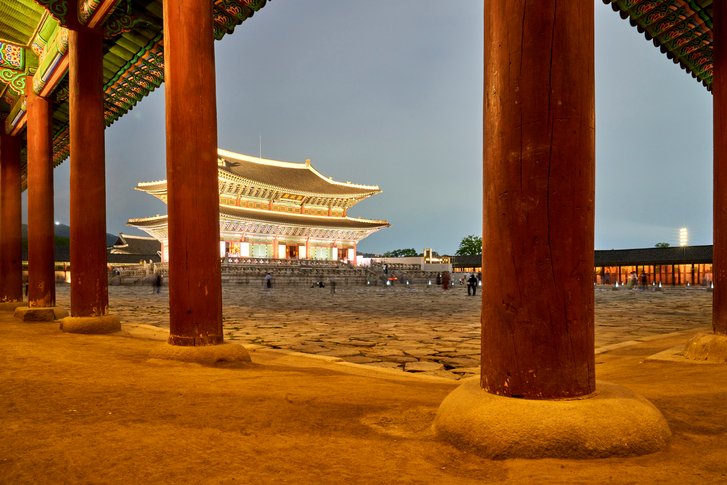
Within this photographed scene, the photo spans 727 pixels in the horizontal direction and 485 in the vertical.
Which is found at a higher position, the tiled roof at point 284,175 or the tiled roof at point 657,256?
the tiled roof at point 284,175

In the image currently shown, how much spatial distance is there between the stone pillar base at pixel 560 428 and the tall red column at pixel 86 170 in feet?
19.2

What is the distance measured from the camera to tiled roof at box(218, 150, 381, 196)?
4041 cm

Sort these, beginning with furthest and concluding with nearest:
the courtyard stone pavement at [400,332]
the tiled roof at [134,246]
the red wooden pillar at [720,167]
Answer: the tiled roof at [134,246], the courtyard stone pavement at [400,332], the red wooden pillar at [720,167]

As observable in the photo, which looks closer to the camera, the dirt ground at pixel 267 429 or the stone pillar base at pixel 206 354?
the dirt ground at pixel 267 429

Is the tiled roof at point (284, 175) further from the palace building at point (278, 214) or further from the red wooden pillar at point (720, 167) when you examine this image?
the red wooden pillar at point (720, 167)

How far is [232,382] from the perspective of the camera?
11.7 ft

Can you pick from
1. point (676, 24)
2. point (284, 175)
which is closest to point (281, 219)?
point (284, 175)

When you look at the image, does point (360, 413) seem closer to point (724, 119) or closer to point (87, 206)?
point (724, 119)

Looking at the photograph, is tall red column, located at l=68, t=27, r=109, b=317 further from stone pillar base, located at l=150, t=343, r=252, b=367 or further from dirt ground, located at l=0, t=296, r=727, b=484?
stone pillar base, located at l=150, t=343, r=252, b=367

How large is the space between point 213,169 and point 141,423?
99.4 inches

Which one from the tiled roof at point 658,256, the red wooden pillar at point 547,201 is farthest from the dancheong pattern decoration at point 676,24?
the tiled roof at point 658,256

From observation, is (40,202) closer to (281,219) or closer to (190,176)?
(190,176)

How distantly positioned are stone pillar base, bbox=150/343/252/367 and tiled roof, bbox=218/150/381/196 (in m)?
34.5

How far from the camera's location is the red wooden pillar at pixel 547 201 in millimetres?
2154
